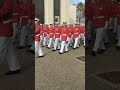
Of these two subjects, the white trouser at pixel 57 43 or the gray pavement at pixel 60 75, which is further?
the white trouser at pixel 57 43

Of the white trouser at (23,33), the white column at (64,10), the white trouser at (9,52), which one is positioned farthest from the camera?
the white column at (64,10)

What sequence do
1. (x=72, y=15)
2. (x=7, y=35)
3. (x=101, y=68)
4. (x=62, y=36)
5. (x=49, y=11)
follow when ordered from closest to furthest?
1. (x=7, y=35)
2. (x=101, y=68)
3. (x=62, y=36)
4. (x=49, y=11)
5. (x=72, y=15)

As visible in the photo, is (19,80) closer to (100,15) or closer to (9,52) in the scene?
(9,52)

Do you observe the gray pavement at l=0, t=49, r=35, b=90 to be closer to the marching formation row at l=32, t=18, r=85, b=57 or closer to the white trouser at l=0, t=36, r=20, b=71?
the white trouser at l=0, t=36, r=20, b=71

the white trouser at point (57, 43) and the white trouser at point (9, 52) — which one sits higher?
the white trouser at point (9, 52)

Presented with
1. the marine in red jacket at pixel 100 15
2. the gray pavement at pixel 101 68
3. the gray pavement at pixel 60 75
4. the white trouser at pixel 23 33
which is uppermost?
the marine in red jacket at pixel 100 15

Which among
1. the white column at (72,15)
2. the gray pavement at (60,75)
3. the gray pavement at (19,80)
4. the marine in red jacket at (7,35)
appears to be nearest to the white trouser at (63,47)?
the gray pavement at (60,75)

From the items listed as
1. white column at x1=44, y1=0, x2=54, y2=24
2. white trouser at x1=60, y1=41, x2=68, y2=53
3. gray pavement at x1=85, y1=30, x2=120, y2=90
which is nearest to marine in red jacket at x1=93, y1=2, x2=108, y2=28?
gray pavement at x1=85, y1=30, x2=120, y2=90

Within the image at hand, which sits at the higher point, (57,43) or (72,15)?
(72,15)

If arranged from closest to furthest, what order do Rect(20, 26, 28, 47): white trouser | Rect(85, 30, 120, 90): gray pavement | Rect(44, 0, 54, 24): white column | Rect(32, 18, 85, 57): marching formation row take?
Rect(85, 30, 120, 90): gray pavement
Rect(32, 18, 85, 57): marching formation row
Rect(20, 26, 28, 47): white trouser
Rect(44, 0, 54, 24): white column

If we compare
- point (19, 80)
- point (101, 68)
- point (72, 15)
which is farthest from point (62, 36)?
point (72, 15)

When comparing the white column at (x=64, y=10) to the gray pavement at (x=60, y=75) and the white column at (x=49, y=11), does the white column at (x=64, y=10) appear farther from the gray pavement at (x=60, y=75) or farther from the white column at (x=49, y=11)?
the gray pavement at (x=60, y=75)

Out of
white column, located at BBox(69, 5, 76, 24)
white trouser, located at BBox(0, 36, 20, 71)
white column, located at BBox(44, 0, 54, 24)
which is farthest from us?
white column, located at BBox(69, 5, 76, 24)

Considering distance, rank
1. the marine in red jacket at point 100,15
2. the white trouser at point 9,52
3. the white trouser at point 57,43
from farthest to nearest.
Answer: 1. the white trouser at point 57,43
2. the marine in red jacket at point 100,15
3. the white trouser at point 9,52
